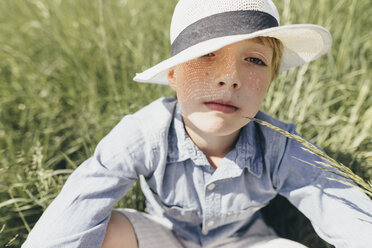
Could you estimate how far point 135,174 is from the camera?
1.21m

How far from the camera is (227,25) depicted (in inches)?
38.1

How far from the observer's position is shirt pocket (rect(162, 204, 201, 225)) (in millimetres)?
1301

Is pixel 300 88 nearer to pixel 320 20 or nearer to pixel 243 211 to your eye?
pixel 320 20

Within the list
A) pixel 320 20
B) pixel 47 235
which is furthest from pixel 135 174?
pixel 320 20

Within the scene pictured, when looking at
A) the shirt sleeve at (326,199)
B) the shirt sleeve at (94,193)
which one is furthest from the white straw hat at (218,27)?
the shirt sleeve at (326,199)

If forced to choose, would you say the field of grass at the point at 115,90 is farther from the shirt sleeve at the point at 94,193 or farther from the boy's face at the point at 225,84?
the boy's face at the point at 225,84

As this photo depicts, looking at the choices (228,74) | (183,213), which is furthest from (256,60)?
(183,213)

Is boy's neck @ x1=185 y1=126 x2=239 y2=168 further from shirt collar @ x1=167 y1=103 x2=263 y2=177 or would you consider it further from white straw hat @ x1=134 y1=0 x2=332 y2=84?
white straw hat @ x1=134 y1=0 x2=332 y2=84

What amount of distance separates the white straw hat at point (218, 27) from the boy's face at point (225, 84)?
59mm

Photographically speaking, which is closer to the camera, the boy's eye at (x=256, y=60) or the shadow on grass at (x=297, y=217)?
the boy's eye at (x=256, y=60)

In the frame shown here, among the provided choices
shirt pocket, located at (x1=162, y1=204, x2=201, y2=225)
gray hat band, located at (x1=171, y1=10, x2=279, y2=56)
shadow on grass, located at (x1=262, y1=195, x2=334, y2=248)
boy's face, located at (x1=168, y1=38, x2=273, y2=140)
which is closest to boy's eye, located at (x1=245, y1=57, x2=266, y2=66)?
boy's face, located at (x1=168, y1=38, x2=273, y2=140)

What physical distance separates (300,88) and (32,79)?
148 centimetres

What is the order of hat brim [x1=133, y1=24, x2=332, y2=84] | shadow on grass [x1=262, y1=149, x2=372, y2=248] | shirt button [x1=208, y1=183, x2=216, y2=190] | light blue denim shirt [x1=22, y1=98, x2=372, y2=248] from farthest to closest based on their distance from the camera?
1. shadow on grass [x1=262, y1=149, x2=372, y2=248]
2. shirt button [x1=208, y1=183, x2=216, y2=190]
3. light blue denim shirt [x1=22, y1=98, x2=372, y2=248]
4. hat brim [x1=133, y1=24, x2=332, y2=84]

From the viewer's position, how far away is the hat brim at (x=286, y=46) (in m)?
0.91
